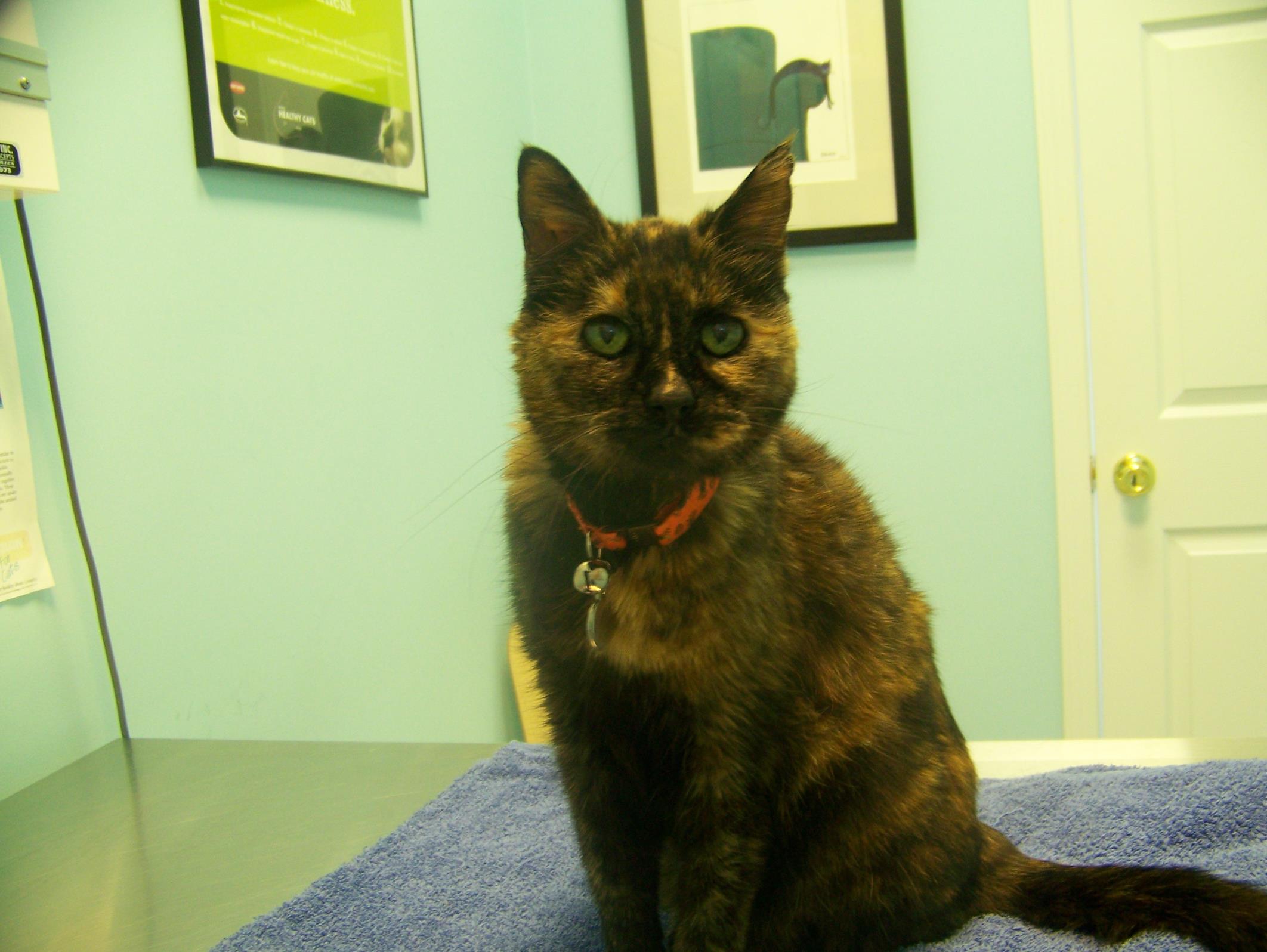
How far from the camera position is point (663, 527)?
819 mm

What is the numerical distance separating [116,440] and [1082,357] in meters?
1.84

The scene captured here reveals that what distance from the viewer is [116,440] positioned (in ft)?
3.47

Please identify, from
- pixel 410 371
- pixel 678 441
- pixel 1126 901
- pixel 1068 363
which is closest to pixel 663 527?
pixel 678 441

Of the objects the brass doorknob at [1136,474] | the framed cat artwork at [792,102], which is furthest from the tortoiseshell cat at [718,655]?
the brass doorknob at [1136,474]

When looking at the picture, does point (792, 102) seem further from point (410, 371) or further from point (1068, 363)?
point (410, 371)

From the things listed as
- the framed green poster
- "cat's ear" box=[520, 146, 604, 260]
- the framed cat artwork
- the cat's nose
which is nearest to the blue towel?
the cat's nose

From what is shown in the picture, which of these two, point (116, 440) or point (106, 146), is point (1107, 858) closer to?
point (116, 440)

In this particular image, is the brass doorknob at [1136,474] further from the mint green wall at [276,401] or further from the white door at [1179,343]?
the mint green wall at [276,401]

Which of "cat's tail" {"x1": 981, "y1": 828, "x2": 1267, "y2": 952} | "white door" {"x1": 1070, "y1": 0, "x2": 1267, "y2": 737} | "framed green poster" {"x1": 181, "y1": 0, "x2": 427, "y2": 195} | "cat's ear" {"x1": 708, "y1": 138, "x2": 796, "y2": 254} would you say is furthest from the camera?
"white door" {"x1": 1070, "y1": 0, "x2": 1267, "y2": 737}

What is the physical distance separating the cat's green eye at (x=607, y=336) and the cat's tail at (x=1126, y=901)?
1.99ft

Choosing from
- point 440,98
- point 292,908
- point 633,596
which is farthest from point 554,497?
point 440,98

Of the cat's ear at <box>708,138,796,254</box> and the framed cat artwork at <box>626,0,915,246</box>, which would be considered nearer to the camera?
the cat's ear at <box>708,138,796,254</box>

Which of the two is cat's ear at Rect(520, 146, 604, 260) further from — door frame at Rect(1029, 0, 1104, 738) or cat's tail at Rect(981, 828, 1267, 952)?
door frame at Rect(1029, 0, 1104, 738)

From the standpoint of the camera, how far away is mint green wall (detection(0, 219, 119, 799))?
3.10 ft
